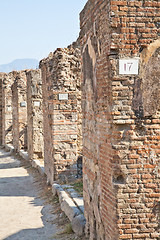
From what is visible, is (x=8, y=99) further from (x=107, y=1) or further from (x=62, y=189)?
(x=107, y=1)

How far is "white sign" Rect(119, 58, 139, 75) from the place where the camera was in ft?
12.6

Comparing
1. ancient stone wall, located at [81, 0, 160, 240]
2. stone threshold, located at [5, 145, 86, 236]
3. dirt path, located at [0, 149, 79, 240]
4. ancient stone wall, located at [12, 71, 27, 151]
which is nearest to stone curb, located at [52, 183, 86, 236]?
stone threshold, located at [5, 145, 86, 236]

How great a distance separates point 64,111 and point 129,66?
4.46 m

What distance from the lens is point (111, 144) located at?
12.8ft

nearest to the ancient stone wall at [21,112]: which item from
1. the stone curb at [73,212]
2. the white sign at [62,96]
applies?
the white sign at [62,96]

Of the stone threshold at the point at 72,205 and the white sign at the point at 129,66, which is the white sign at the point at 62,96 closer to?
the stone threshold at the point at 72,205

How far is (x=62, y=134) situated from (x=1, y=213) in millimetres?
2124

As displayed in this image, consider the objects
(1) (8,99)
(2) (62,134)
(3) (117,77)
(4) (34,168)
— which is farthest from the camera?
(1) (8,99)

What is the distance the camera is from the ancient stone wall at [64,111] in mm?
8164

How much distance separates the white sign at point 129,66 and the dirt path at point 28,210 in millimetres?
2783

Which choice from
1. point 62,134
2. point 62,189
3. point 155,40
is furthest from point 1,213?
point 155,40

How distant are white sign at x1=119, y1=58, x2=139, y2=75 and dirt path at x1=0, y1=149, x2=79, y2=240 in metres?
2.78

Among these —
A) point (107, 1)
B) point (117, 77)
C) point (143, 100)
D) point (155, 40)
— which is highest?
point (107, 1)

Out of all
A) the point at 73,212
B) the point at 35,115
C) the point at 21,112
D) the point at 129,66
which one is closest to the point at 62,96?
the point at 73,212
